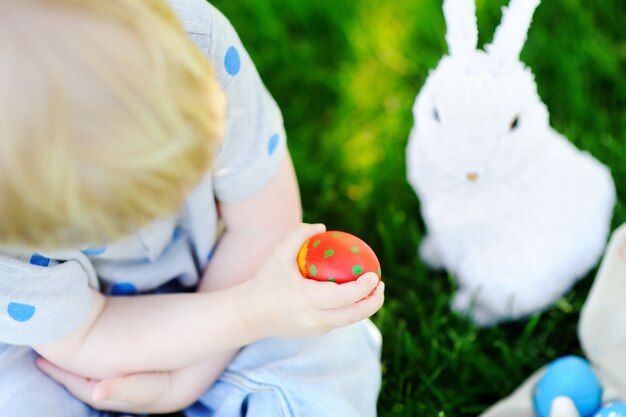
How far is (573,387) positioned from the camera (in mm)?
1035

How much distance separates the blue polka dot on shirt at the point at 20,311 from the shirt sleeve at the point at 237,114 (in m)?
0.27

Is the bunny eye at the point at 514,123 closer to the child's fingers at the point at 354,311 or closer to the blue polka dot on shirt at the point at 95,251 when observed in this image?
the child's fingers at the point at 354,311

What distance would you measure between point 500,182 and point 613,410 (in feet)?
1.12

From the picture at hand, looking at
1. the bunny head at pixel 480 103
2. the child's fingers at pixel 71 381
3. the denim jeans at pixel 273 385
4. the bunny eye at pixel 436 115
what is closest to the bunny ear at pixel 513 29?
the bunny head at pixel 480 103

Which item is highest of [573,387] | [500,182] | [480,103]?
[480,103]

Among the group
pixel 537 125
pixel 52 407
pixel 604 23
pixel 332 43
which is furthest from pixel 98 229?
pixel 604 23

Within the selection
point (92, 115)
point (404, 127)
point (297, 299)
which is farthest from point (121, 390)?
point (404, 127)

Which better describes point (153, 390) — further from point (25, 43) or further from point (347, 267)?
point (25, 43)

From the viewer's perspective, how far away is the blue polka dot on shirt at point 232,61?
2.94 feet

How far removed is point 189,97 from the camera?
0.63m

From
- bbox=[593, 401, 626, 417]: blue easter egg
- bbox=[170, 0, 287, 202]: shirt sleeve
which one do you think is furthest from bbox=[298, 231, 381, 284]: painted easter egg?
bbox=[593, 401, 626, 417]: blue easter egg

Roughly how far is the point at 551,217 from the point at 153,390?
24.5 inches

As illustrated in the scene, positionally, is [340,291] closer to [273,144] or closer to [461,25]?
[273,144]

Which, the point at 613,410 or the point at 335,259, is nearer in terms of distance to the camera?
the point at 335,259
